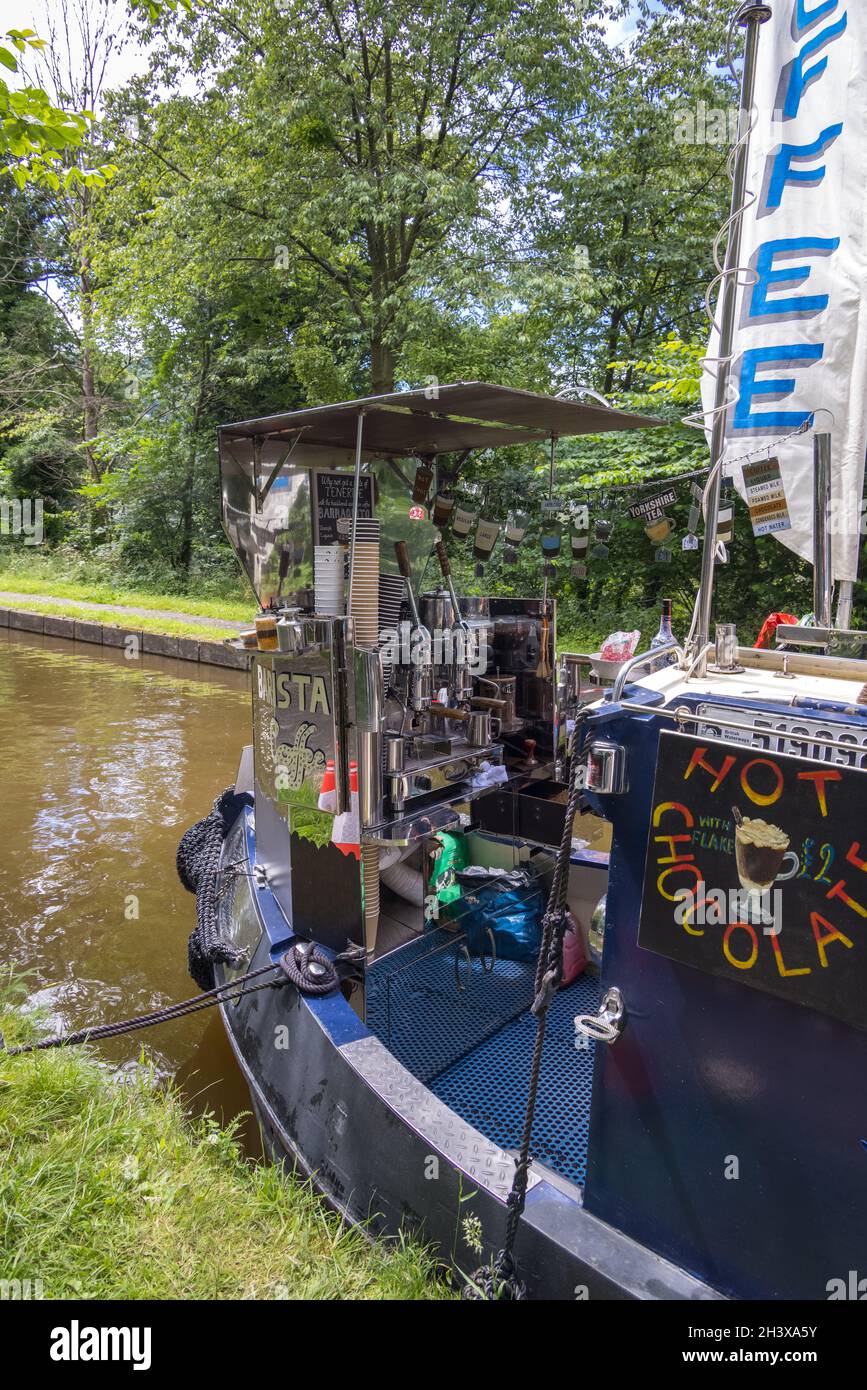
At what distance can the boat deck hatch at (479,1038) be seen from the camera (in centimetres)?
299

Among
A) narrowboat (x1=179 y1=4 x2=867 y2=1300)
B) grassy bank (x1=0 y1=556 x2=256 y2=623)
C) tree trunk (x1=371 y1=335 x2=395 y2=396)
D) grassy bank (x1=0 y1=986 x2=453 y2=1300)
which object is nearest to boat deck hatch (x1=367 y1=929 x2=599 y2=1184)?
narrowboat (x1=179 y1=4 x2=867 y2=1300)

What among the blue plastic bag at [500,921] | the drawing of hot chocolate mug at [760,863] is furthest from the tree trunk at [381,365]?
the drawing of hot chocolate mug at [760,863]

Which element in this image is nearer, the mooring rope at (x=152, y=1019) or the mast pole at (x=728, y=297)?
the mast pole at (x=728, y=297)

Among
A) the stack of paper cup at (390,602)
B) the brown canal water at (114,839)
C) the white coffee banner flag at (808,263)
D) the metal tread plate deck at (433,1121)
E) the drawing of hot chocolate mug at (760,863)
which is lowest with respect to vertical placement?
the brown canal water at (114,839)

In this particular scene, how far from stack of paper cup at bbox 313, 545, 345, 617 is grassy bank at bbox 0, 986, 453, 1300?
6.26 feet

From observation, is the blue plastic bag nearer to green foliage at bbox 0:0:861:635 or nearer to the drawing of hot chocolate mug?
the drawing of hot chocolate mug

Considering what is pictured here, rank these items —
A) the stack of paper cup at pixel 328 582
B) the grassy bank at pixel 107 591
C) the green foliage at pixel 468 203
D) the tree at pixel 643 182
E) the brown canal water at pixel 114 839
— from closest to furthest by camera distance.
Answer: the stack of paper cup at pixel 328 582, the brown canal water at pixel 114 839, the green foliage at pixel 468 203, the tree at pixel 643 182, the grassy bank at pixel 107 591

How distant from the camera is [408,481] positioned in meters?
4.31

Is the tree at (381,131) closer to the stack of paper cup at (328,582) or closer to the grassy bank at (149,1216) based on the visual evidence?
the stack of paper cup at (328,582)

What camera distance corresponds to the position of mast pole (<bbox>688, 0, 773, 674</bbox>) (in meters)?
2.14

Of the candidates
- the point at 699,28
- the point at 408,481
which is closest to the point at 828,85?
the point at 408,481

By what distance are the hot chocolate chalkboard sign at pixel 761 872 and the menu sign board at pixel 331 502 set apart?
2.28 m

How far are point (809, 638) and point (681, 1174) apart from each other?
1.43m

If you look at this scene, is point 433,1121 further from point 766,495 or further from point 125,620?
point 125,620
